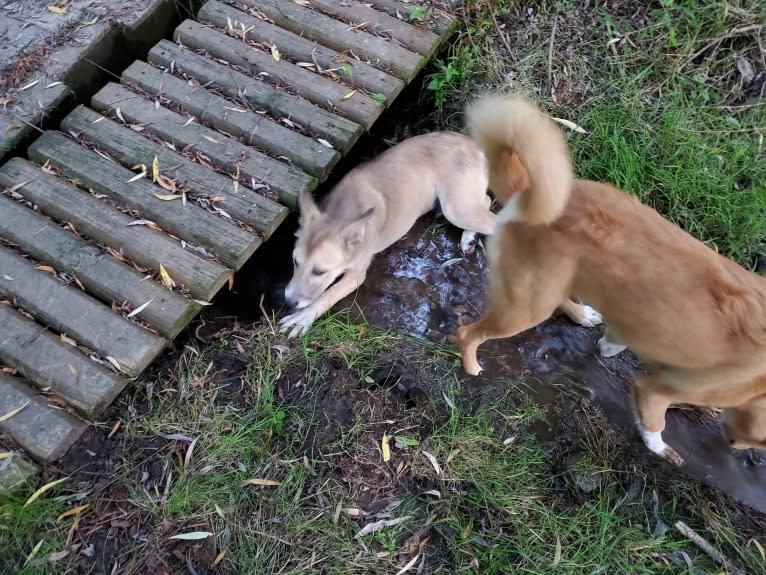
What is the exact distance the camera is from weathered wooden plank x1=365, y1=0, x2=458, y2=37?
13.7ft

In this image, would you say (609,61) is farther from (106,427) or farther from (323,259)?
(106,427)

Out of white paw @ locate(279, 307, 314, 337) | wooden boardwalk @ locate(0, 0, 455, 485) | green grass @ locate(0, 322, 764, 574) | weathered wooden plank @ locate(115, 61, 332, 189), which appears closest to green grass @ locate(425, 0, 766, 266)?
wooden boardwalk @ locate(0, 0, 455, 485)

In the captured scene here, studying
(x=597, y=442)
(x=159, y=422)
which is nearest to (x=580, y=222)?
(x=597, y=442)

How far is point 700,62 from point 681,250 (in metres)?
2.60

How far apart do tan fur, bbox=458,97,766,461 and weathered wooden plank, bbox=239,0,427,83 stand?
1.67m

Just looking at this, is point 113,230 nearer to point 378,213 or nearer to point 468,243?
point 378,213

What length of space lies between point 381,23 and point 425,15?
341 millimetres

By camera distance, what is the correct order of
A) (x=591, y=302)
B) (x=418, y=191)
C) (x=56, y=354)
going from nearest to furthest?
1. (x=591, y=302)
2. (x=56, y=354)
3. (x=418, y=191)

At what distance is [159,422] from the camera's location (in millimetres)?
2959

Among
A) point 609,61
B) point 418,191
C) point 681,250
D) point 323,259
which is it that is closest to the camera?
point 681,250

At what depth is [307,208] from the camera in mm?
3320

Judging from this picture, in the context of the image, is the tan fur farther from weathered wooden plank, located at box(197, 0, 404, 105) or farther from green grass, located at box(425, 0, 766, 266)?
weathered wooden plank, located at box(197, 0, 404, 105)

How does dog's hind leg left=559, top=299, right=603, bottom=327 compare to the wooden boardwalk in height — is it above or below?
below

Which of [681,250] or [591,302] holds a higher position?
[681,250]
